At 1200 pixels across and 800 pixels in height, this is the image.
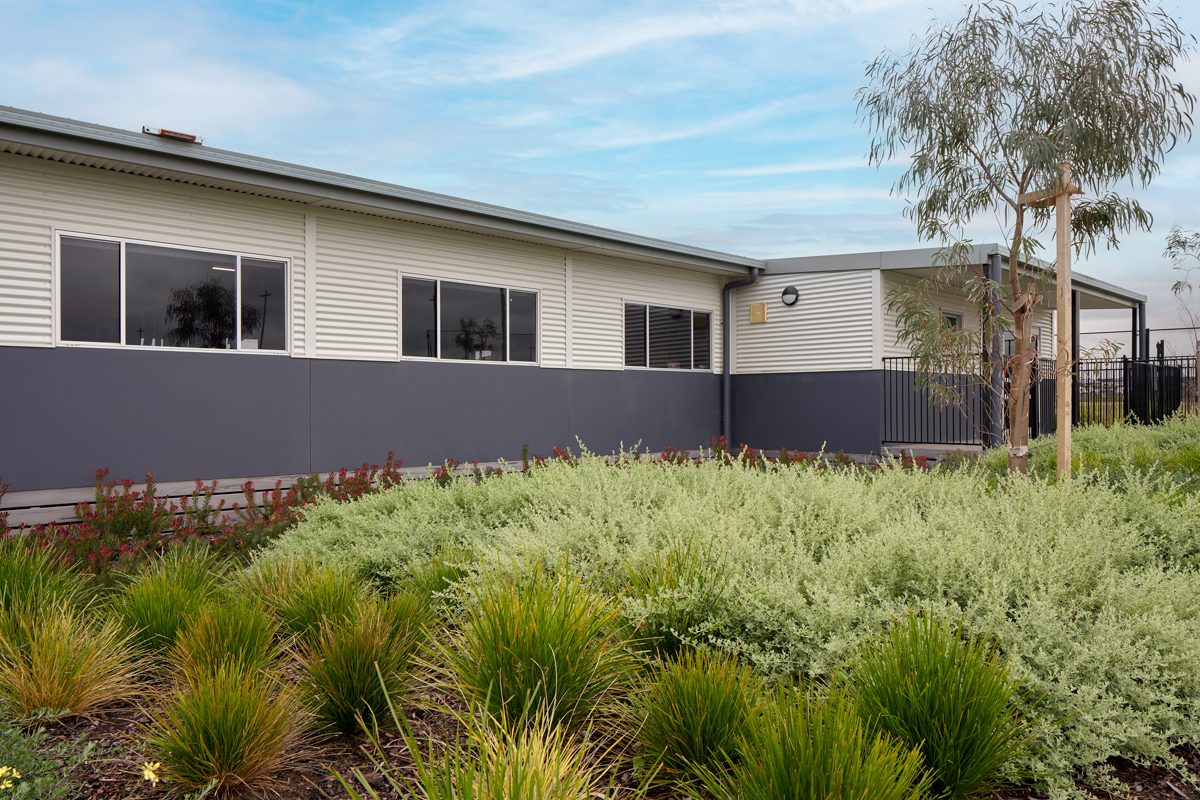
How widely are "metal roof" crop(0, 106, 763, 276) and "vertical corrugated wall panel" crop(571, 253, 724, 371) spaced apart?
366 millimetres

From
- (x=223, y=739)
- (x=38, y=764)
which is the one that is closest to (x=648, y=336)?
(x=223, y=739)

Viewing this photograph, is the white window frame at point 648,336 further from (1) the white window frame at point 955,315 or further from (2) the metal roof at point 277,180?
(1) the white window frame at point 955,315

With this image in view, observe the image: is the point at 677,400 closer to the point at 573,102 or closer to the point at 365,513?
the point at 573,102

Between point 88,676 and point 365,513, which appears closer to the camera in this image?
point 88,676

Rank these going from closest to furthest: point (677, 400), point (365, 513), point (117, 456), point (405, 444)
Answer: point (365, 513), point (117, 456), point (405, 444), point (677, 400)

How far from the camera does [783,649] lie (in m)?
3.01

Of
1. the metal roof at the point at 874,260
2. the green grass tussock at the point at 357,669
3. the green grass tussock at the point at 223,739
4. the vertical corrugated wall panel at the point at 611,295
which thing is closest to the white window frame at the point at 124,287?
the vertical corrugated wall panel at the point at 611,295

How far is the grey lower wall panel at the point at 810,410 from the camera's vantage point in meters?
12.8

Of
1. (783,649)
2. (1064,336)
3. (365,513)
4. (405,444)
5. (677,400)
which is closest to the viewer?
(783,649)

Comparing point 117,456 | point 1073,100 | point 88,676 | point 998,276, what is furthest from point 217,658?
point 998,276

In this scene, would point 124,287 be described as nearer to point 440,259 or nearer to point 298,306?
point 298,306

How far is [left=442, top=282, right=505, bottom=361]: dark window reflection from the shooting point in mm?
10531

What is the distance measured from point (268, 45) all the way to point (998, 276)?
11685 millimetres

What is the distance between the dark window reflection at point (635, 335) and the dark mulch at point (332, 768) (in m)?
10.0
